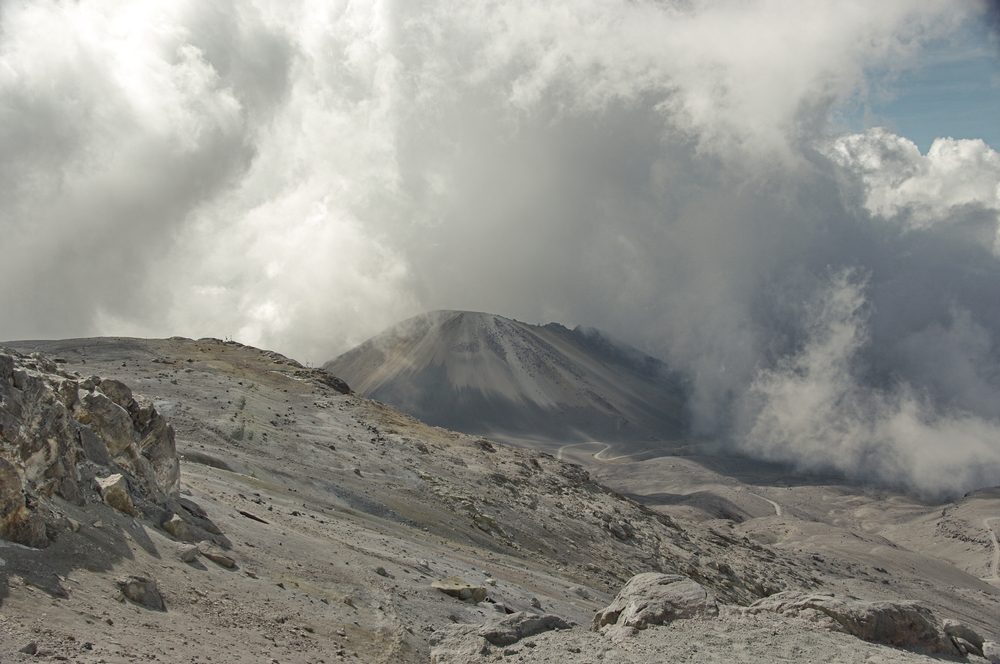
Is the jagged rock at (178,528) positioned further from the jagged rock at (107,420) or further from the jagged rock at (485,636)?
the jagged rock at (485,636)

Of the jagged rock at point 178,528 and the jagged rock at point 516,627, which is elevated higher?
the jagged rock at point 178,528

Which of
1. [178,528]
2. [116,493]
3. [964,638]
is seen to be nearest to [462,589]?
[178,528]

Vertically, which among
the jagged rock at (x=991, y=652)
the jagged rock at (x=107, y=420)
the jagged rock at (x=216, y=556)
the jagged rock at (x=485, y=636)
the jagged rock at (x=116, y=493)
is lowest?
the jagged rock at (x=485, y=636)

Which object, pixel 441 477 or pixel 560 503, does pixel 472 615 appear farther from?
pixel 560 503

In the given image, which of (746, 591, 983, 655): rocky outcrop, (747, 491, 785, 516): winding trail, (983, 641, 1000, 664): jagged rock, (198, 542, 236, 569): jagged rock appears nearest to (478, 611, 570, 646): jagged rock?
(746, 591, 983, 655): rocky outcrop

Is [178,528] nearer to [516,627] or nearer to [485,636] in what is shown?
[485,636]

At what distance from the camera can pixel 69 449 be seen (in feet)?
66.7

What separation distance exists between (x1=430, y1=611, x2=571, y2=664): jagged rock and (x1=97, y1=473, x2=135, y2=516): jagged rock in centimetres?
795

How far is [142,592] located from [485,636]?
24.4 ft

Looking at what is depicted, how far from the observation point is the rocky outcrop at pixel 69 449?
16.9 meters

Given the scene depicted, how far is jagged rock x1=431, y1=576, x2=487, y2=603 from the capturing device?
2685 cm

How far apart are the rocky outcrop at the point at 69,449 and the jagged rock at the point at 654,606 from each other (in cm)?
1180

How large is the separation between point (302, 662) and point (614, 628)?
7150mm

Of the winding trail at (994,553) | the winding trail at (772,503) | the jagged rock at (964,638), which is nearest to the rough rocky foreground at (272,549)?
the jagged rock at (964,638)
